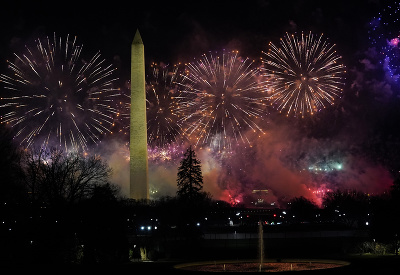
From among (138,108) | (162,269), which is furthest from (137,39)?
(162,269)

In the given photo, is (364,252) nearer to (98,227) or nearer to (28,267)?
(98,227)

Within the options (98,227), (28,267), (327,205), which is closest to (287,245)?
(98,227)

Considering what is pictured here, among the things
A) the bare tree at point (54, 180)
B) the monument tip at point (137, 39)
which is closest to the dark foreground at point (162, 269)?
the bare tree at point (54, 180)

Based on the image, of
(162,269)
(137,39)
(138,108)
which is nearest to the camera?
(162,269)

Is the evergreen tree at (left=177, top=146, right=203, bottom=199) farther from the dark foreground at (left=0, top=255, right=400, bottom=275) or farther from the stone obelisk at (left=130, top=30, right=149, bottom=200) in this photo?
the dark foreground at (left=0, top=255, right=400, bottom=275)

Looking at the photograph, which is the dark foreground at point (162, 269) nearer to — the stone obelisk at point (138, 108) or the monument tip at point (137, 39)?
the stone obelisk at point (138, 108)

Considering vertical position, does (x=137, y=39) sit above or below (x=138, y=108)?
above

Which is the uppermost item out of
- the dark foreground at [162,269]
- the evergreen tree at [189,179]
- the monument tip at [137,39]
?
the monument tip at [137,39]

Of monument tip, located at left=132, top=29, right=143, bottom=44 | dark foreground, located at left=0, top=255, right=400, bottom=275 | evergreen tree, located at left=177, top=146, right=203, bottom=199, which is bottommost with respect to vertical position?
dark foreground, located at left=0, top=255, right=400, bottom=275

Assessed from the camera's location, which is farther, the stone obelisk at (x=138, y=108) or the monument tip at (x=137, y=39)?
the monument tip at (x=137, y=39)

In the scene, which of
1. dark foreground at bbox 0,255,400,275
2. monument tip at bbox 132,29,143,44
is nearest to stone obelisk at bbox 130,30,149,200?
monument tip at bbox 132,29,143,44

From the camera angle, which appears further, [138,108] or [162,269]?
[138,108]

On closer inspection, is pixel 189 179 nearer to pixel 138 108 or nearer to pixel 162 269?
pixel 138 108
